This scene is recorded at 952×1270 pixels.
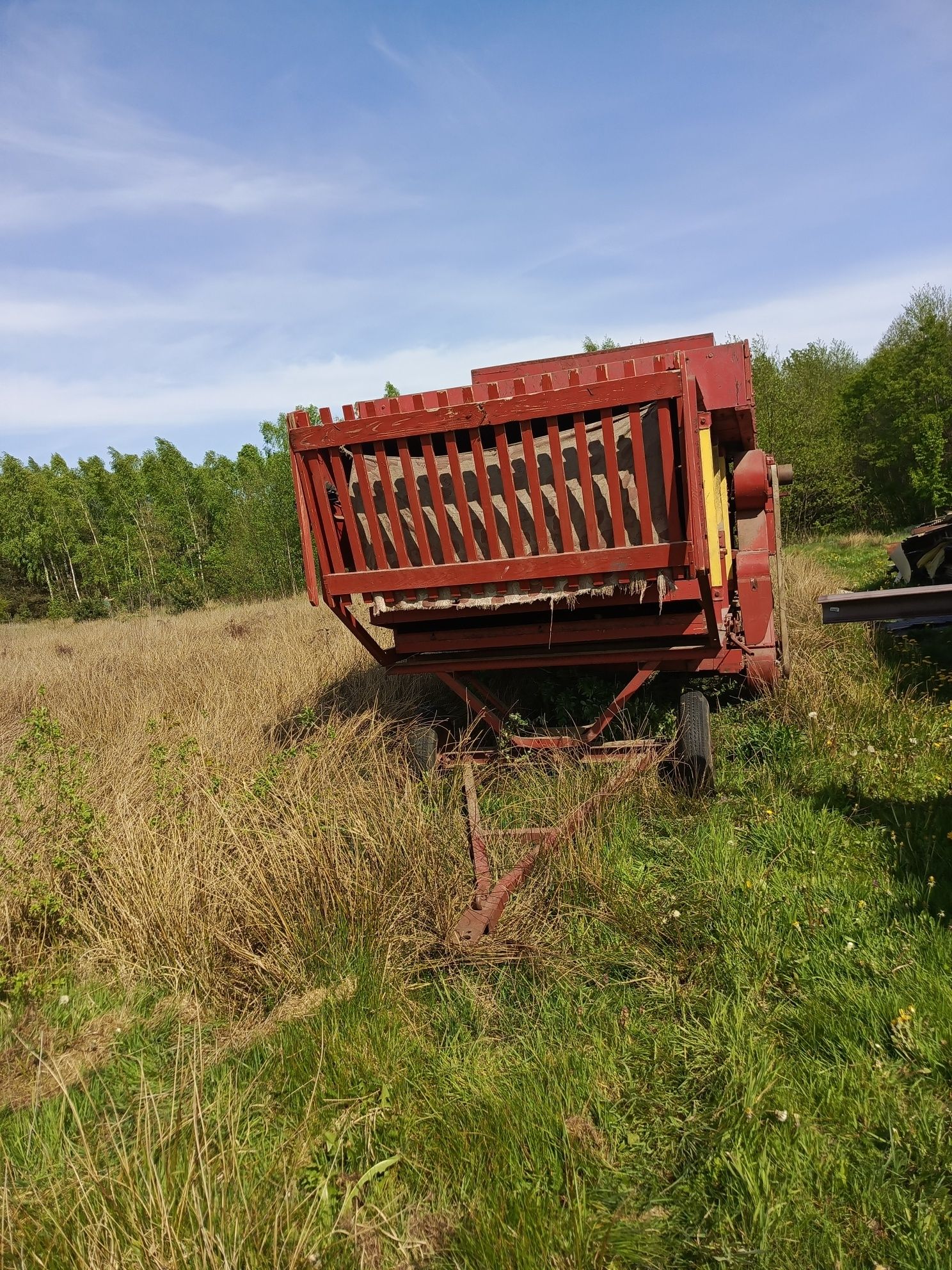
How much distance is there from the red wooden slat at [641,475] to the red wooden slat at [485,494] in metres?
0.75

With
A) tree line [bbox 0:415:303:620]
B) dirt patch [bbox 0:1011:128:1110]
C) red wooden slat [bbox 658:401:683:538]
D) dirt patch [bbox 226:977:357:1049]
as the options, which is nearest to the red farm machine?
red wooden slat [bbox 658:401:683:538]

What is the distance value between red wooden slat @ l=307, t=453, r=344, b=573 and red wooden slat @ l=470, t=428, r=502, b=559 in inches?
34.2

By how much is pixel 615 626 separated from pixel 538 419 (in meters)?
1.28

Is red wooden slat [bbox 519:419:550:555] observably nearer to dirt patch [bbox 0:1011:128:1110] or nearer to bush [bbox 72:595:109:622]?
dirt patch [bbox 0:1011:128:1110]

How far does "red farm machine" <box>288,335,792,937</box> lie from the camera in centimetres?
369

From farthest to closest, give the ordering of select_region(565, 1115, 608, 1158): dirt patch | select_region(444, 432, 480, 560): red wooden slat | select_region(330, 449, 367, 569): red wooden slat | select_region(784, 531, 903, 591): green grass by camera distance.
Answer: select_region(784, 531, 903, 591): green grass < select_region(330, 449, 367, 569): red wooden slat < select_region(444, 432, 480, 560): red wooden slat < select_region(565, 1115, 608, 1158): dirt patch

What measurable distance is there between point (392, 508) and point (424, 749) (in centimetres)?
168

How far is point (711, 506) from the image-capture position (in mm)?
4645

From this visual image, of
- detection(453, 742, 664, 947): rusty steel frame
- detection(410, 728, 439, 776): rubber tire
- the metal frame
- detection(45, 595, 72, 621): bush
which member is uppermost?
the metal frame

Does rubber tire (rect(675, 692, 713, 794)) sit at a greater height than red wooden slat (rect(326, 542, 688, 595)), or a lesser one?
lesser

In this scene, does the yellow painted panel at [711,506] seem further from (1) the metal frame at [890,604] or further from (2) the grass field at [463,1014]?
(2) the grass field at [463,1014]

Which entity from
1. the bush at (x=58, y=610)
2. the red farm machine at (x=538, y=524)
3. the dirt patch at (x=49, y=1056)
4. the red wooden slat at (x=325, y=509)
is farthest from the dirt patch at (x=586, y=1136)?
the bush at (x=58, y=610)

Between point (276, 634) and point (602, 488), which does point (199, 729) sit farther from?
point (276, 634)

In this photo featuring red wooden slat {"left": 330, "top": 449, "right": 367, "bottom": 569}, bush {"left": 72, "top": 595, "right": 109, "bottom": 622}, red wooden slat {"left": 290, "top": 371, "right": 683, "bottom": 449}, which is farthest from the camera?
bush {"left": 72, "top": 595, "right": 109, "bottom": 622}
